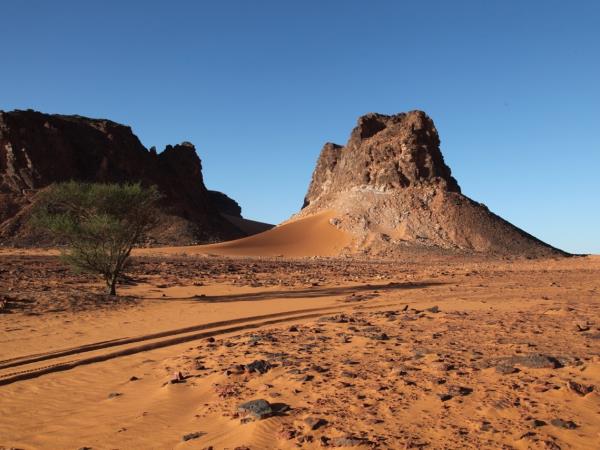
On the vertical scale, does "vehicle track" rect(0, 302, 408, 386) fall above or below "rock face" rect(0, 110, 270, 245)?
below

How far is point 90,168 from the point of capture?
65500 mm

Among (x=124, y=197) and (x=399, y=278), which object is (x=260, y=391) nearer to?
(x=124, y=197)

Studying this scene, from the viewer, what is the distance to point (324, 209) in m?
60.5

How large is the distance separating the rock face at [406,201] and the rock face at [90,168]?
18577mm

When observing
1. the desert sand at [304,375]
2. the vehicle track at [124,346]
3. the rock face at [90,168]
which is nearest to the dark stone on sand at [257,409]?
the desert sand at [304,375]

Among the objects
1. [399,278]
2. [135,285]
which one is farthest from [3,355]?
[399,278]

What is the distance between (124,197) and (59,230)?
7.82ft

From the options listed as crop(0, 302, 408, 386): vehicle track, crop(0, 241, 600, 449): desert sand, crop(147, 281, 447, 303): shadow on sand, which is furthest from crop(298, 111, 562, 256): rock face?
crop(0, 241, 600, 449): desert sand

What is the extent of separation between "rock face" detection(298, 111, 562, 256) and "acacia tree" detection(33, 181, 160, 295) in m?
28.2

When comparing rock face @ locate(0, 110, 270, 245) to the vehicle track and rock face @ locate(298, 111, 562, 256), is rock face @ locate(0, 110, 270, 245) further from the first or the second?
the vehicle track

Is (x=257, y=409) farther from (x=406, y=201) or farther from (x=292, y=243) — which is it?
(x=292, y=243)

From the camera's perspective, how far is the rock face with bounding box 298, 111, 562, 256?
1801 inches

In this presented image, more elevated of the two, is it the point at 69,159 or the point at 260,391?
the point at 69,159

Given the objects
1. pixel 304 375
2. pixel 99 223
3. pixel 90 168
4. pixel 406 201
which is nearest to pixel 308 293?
pixel 99 223
